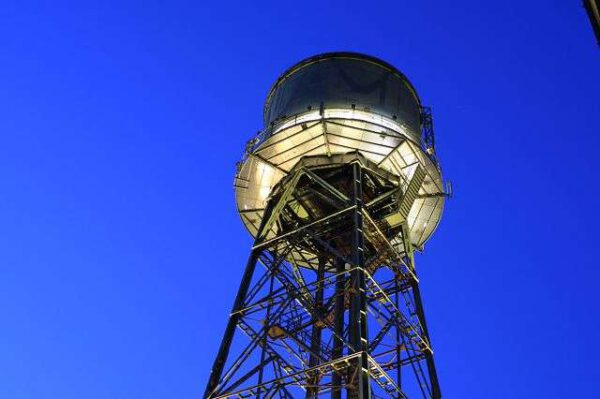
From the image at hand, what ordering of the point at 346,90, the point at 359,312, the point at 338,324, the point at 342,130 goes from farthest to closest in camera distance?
the point at 346,90
the point at 342,130
the point at 338,324
the point at 359,312

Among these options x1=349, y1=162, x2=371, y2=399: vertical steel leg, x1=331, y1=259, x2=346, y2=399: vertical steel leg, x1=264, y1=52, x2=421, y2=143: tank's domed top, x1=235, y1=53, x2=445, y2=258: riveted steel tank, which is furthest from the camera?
x1=264, y1=52, x2=421, y2=143: tank's domed top

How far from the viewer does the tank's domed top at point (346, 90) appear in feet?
66.6

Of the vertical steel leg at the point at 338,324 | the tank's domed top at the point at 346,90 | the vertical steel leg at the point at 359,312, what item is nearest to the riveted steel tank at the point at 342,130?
the tank's domed top at the point at 346,90

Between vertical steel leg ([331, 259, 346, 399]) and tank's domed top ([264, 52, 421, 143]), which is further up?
tank's domed top ([264, 52, 421, 143])

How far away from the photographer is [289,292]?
55.1 feet

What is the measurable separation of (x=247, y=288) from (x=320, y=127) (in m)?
5.14

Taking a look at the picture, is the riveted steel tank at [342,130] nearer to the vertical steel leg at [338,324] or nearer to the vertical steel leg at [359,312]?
the vertical steel leg at [359,312]

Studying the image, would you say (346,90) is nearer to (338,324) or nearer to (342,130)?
(342,130)

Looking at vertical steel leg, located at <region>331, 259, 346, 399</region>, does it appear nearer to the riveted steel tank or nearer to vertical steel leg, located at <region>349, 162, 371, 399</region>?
vertical steel leg, located at <region>349, 162, 371, 399</region>

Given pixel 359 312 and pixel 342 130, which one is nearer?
pixel 359 312

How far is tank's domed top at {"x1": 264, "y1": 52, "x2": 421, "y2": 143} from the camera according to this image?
20312 millimetres

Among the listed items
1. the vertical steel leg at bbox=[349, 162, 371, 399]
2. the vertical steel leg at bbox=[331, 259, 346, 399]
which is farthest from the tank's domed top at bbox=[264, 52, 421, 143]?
the vertical steel leg at bbox=[331, 259, 346, 399]

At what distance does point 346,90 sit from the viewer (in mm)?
20547

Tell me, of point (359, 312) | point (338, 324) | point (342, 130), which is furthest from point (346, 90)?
point (359, 312)
